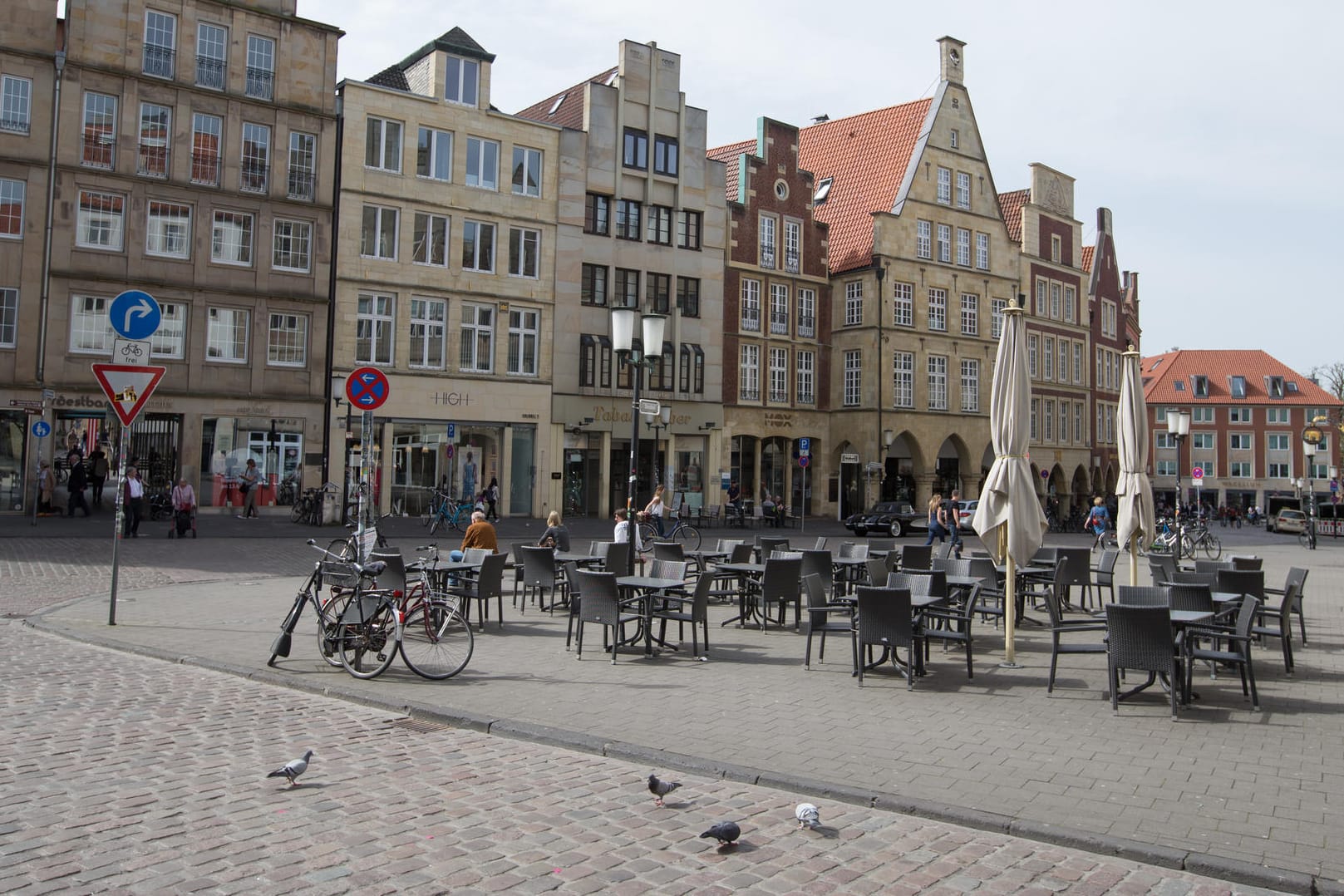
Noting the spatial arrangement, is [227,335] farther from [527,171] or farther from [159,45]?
[527,171]

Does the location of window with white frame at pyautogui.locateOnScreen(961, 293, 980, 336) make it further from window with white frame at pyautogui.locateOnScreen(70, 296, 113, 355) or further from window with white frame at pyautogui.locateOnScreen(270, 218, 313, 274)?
window with white frame at pyautogui.locateOnScreen(70, 296, 113, 355)

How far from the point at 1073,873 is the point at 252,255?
109 ft

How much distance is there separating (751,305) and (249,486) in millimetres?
22001

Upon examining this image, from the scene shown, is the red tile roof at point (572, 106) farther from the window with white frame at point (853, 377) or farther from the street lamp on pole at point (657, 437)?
the window with white frame at point (853, 377)

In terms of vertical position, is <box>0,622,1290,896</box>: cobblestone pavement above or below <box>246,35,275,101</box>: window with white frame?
below

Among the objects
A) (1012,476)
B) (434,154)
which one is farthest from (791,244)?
(1012,476)

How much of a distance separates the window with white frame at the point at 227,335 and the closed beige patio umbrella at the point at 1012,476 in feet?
91.4

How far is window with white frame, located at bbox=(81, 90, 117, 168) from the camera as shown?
102 feet

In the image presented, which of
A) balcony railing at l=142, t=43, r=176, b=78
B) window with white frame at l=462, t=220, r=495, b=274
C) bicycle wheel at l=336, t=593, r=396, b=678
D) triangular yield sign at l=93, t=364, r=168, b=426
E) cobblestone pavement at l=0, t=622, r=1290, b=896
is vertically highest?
balcony railing at l=142, t=43, r=176, b=78

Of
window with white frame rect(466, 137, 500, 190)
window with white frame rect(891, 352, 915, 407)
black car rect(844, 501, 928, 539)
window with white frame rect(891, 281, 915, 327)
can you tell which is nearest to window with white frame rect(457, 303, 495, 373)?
window with white frame rect(466, 137, 500, 190)

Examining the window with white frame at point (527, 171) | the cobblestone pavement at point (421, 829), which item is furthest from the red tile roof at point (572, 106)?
the cobblestone pavement at point (421, 829)

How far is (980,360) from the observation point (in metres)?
52.6

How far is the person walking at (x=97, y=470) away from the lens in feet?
99.9

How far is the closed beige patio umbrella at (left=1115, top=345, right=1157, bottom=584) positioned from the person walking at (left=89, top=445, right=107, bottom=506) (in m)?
27.0
